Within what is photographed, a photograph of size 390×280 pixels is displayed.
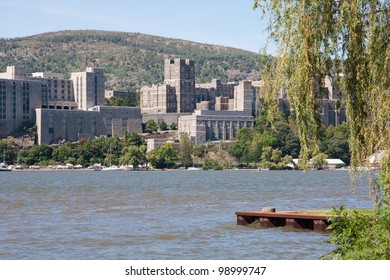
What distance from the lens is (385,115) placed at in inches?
941

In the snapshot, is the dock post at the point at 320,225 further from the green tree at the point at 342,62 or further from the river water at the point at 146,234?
the green tree at the point at 342,62

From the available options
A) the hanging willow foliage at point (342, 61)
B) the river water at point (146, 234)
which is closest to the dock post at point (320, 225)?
the river water at point (146, 234)

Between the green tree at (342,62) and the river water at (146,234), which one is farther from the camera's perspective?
the river water at (146,234)

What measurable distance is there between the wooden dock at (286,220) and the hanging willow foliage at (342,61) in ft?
56.3

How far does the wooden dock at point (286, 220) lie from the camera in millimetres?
42153

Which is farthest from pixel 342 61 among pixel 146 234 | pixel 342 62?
pixel 146 234

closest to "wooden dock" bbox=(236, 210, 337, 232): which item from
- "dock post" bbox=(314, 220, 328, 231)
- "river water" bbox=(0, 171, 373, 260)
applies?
"dock post" bbox=(314, 220, 328, 231)

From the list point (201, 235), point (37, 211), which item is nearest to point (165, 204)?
point (37, 211)

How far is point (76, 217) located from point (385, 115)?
34.3m

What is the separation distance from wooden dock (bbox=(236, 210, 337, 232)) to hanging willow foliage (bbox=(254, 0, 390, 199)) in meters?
17.2

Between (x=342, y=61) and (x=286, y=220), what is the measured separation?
2037 cm

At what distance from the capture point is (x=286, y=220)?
146ft

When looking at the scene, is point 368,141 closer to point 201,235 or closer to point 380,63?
point 380,63

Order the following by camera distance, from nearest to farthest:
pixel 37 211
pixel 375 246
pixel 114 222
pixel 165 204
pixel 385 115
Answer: pixel 375 246 → pixel 385 115 → pixel 114 222 → pixel 37 211 → pixel 165 204
